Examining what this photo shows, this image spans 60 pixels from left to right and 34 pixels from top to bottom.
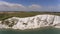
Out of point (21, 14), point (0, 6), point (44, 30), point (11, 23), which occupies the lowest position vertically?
point (44, 30)

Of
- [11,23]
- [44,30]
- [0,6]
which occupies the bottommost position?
[44,30]

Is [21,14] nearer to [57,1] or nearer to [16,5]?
[16,5]

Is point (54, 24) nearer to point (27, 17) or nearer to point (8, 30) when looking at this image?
point (27, 17)

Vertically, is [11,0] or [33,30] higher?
[11,0]

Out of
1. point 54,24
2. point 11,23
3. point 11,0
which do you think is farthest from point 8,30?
point 54,24

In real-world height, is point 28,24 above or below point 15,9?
below

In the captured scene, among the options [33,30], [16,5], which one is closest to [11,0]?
[16,5]
